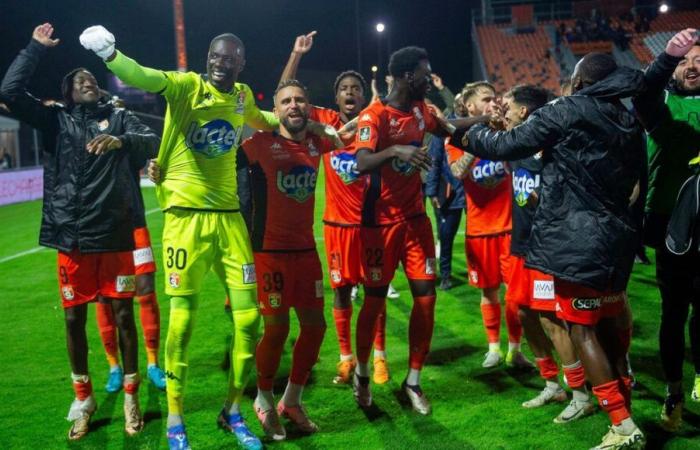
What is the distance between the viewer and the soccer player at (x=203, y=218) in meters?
4.16

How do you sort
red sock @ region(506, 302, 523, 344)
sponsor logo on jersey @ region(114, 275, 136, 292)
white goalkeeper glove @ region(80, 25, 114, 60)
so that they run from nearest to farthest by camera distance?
white goalkeeper glove @ region(80, 25, 114, 60), sponsor logo on jersey @ region(114, 275, 136, 292), red sock @ region(506, 302, 523, 344)

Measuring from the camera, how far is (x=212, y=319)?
7586 mm

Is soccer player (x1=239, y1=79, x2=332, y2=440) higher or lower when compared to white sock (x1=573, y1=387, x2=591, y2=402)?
higher

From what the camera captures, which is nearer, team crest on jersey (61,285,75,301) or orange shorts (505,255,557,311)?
orange shorts (505,255,557,311)

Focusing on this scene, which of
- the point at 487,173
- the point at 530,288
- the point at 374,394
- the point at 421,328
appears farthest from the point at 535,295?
the point at 487,173

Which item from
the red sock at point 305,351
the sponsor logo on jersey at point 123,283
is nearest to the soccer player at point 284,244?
the red sock at point 305,351

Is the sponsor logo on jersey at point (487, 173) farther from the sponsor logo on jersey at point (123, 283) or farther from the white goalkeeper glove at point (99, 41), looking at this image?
the white goalkeeper glove at point (99, 41)

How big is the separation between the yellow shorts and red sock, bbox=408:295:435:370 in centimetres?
125

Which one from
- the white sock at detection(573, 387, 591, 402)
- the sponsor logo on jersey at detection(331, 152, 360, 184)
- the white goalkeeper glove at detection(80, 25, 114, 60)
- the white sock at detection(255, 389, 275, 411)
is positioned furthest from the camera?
the sponsor logo on jersey at detection(331, 152, 360, 184)

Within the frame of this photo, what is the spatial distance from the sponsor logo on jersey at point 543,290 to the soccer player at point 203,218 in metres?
1.80

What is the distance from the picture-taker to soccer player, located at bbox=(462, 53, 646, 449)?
12.3ft

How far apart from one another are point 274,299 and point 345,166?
1.50 metres

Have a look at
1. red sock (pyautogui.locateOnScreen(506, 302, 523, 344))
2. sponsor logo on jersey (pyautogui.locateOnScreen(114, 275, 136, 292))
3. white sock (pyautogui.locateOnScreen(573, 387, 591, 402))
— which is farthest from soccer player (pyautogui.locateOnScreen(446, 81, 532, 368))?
sponsor logo on jersey (pyautogui.locateOnScreen(114, 275, 136, 292))

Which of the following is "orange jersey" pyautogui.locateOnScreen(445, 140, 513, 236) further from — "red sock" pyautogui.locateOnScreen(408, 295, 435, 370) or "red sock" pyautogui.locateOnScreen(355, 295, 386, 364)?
"red sock" pyautogui.locateOnScreen(355, 295, 386, 364)
